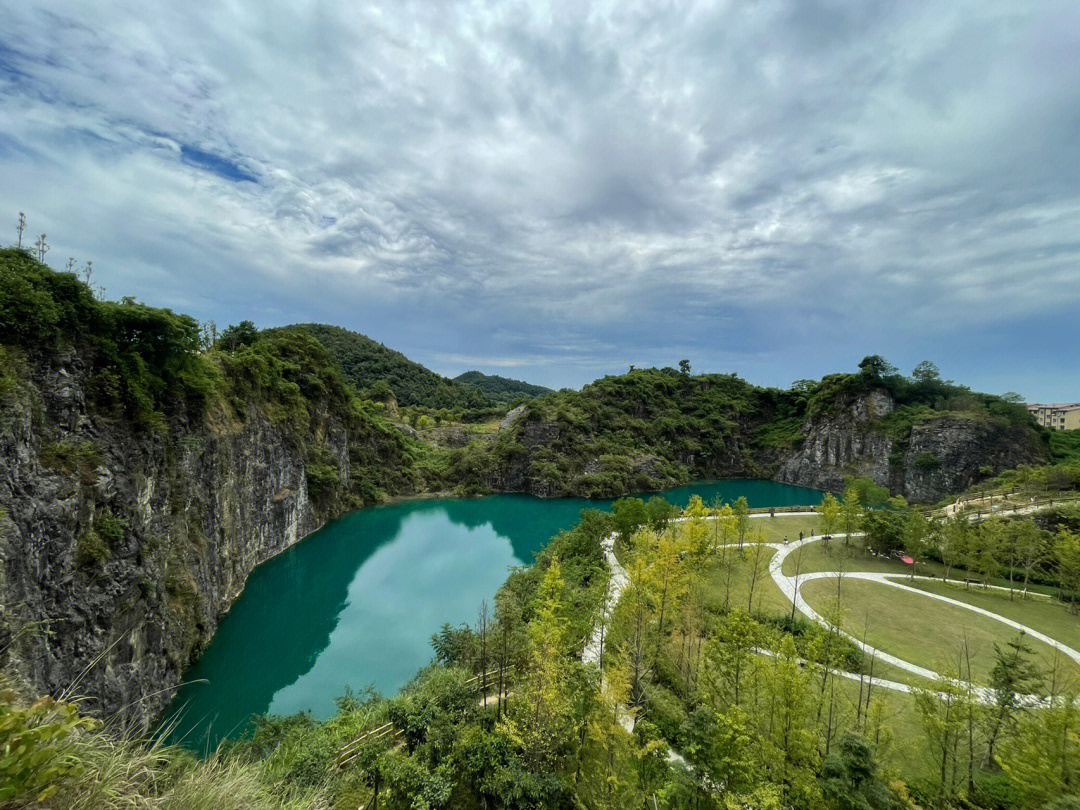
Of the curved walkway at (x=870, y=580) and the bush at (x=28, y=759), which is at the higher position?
the bush at (x=28, y=759)

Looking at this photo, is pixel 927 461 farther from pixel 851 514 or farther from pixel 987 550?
pixel 987 550

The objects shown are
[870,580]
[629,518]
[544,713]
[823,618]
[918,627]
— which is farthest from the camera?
[629,518]

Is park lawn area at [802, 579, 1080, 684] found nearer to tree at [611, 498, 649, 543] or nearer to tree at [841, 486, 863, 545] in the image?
tree at [841, 486, 863, 545]

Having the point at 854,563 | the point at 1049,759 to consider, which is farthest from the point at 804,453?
the point at 1049,759

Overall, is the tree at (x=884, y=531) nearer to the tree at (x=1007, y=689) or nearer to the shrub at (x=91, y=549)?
the tree at (x=1007, y=689)

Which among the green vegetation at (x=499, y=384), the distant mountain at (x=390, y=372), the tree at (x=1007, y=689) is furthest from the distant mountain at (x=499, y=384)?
the tree at (x=1007, y=689)
